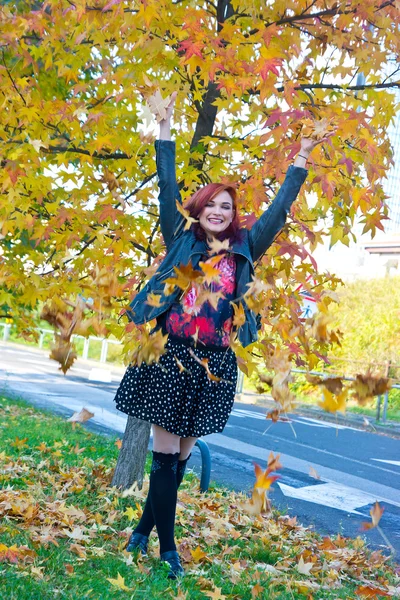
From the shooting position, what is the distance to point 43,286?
11.5 ft

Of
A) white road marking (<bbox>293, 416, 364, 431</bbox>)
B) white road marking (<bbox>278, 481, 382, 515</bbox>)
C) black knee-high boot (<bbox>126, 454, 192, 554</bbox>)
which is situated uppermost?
black knee-high boot (<bbox>126, 454, 192, 554</bbox>)

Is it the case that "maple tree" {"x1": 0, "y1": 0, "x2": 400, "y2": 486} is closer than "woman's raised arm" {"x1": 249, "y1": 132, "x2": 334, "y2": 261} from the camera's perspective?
No

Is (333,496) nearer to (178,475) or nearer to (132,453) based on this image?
(132,453)

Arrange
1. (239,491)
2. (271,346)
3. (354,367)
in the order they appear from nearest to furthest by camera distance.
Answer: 1. (271,346)
2. (239,491)
3. (354,367)

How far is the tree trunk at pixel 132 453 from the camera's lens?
385 cm

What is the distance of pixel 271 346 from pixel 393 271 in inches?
676

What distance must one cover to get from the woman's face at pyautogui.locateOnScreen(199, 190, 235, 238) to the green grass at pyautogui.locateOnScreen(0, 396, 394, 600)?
4.38 feet

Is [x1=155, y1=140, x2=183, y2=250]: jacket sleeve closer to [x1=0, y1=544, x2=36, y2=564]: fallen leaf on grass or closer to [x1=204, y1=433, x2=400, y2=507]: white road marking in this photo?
[x1=0, y1=544, x2=36, y2=564]: fallen leaf on grass

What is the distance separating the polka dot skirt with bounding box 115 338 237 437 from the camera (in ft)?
8.10

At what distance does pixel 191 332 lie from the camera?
8.03 feet

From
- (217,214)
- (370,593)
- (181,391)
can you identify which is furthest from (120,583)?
(217,214)

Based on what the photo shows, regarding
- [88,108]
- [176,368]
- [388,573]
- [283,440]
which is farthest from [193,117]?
[283,440]

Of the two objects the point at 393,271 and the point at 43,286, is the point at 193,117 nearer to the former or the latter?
the point at 43,286

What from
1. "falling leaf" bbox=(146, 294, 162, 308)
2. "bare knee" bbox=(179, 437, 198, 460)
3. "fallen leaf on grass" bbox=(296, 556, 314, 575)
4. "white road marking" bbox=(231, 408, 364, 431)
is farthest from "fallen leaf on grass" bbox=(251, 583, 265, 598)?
"white road marking" bbox=(231, 408, 364, 431)
